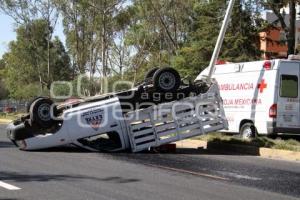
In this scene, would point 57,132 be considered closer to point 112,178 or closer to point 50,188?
point 112,178

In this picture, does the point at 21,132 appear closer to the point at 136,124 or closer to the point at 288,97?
the point at 136,124

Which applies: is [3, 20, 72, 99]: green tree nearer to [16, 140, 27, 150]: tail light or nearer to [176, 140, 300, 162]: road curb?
[176, 140, 300, 162]: road curb

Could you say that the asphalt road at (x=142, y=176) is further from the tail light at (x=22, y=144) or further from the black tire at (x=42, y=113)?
the black tire at (x=42, y=113)

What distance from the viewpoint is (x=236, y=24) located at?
36562mm

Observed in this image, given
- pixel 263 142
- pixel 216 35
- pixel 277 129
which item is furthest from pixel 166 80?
pixel 216 35

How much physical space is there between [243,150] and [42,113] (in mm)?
5467

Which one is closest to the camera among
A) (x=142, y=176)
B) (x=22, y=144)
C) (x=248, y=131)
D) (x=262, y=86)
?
(x=142, y=176)

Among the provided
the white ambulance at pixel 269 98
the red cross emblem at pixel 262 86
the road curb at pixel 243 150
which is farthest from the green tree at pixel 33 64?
the red cross emblem at pixel 262 86

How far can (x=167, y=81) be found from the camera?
15633 mm

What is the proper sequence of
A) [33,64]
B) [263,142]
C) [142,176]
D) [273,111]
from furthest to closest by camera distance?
[33,64] < [273,111] < [263,142] < [142,176]

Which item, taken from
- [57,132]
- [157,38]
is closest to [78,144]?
[57,132]

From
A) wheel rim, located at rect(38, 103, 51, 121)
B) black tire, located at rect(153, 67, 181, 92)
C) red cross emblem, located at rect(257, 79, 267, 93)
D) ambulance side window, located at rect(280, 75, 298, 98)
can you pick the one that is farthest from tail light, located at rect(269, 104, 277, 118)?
wheel rim, located at rect(38, 103, 51, 121)

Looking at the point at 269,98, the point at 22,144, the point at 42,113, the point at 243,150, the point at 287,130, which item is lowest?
the point at 243,150

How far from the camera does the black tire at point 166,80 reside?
1551 cm
